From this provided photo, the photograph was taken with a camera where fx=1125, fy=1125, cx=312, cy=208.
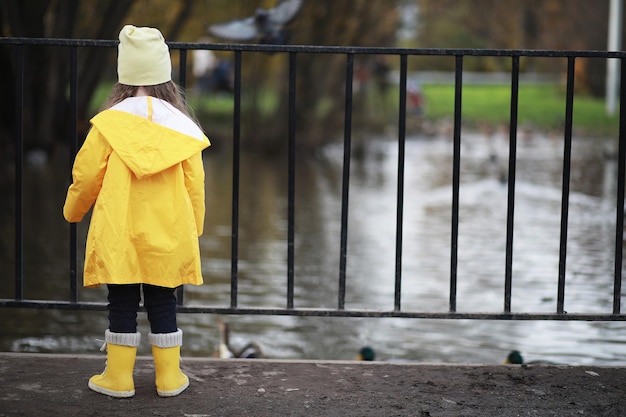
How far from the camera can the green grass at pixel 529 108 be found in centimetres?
3047

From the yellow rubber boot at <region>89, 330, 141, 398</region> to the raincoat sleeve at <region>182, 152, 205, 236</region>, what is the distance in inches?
19.4

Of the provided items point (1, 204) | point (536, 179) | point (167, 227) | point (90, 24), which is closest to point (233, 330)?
point (167, 227)

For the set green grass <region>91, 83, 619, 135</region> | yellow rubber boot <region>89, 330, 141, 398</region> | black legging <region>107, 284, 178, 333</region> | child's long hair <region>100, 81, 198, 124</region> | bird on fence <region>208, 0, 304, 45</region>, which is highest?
green grass <region>91, 83, 619, 135</region>

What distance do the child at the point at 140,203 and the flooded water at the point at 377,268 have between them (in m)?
2.61

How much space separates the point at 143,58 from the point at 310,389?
1.38 m

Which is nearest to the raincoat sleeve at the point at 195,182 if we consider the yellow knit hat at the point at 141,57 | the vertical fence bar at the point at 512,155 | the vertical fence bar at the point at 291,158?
the yellow knit hat at the point at 141,57

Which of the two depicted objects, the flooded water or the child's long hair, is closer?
the child's long hair

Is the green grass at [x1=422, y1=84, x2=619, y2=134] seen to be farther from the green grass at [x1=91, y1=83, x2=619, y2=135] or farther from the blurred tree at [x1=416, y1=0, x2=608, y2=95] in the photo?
the blurred tree at [x1=416, y1=0, x2=608, y2=95]

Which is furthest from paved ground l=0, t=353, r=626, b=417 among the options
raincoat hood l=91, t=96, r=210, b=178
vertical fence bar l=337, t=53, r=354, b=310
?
raincoat hood l=91, t=96, r=210, b=178

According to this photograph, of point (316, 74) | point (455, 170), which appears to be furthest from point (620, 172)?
point (316, 74)

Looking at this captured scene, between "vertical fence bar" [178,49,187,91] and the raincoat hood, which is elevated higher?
"vertical fence bar" [178,49,187,91]

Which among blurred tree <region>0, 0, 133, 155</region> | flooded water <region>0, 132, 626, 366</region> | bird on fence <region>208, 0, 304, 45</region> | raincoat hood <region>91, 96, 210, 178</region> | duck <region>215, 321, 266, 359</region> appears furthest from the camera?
blurred tree <region>0, 0, 133, 155</region>

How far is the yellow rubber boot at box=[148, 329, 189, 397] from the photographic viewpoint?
13.4ft

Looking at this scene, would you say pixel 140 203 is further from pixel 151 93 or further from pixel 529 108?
pixel 529 108
